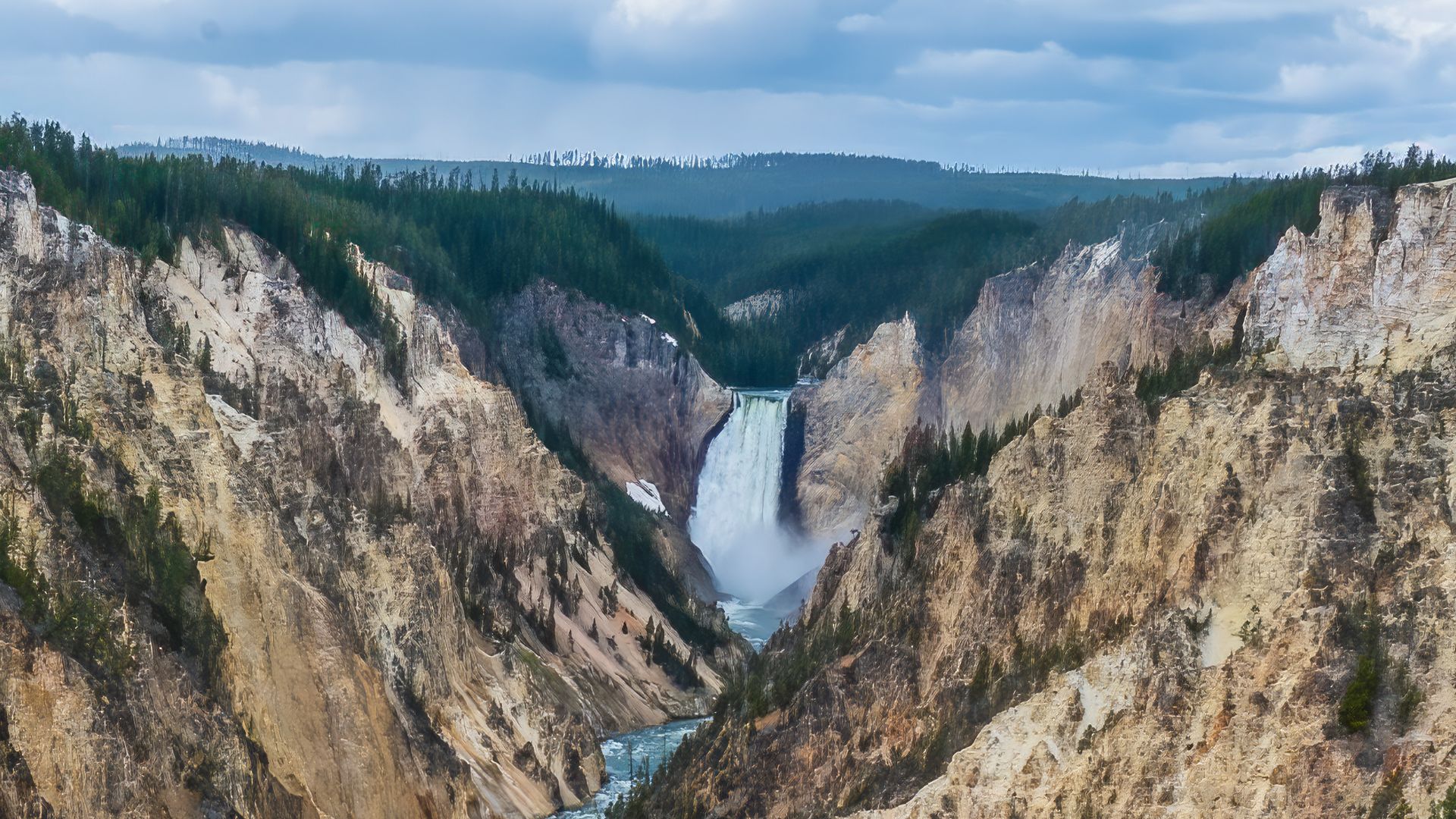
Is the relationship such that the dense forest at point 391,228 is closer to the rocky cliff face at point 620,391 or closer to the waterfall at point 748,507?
the rocky cliff face at point 620,391

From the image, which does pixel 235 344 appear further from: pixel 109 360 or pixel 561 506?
pixel 561 506

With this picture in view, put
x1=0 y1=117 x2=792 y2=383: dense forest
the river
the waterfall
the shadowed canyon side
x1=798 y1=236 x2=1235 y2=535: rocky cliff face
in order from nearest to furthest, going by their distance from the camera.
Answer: the shadowed canyon side
the river
x1=0 y1=117 x2=792 y2=383: dense forest
x1=798 y1=236 x2=1235 y2=535: rocky cliff face
the waterfall

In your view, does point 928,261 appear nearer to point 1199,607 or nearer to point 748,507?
point 748,507

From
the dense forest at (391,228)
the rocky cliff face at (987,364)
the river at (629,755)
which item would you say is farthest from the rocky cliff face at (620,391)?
the river at (629,755)

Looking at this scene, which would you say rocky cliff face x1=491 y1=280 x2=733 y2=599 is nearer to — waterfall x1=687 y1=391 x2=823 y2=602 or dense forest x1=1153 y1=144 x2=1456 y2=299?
waterfall x1=687 y1=391 x2=823 y2=602

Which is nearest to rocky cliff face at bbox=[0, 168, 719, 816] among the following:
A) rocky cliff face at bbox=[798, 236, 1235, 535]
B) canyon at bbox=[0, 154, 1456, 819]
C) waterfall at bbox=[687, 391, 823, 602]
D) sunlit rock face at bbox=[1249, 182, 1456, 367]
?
canyon at bbox=[0, 154, 1456, 819]

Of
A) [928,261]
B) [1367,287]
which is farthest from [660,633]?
[928,261]
